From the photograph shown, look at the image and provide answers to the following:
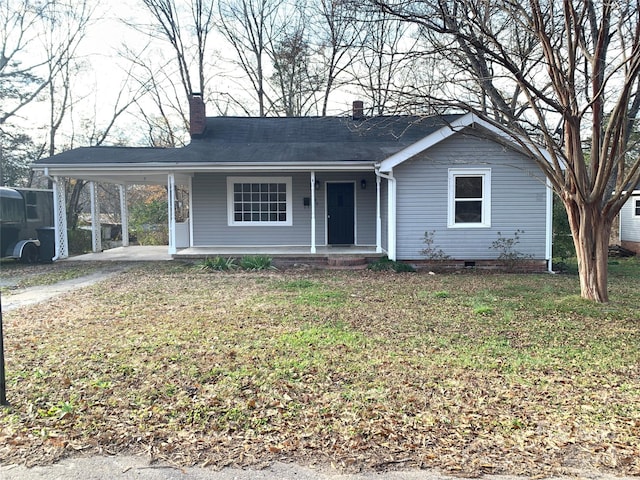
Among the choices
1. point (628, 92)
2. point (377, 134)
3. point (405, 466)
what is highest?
point (377, 134)

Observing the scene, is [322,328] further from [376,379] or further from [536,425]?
[536,425]

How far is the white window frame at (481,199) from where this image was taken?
11797mm

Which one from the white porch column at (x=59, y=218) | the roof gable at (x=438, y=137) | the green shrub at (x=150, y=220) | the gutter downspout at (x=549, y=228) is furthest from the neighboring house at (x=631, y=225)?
the white porch column at (x=59, y=218)

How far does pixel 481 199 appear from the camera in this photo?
11.9 m

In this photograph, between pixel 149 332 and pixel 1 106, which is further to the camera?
pixel 1 106

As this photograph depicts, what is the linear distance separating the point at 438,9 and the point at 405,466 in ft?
21.2

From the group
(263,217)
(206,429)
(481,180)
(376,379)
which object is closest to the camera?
(206,429)

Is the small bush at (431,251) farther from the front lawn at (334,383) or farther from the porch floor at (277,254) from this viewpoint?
the front lawn at (334,383)

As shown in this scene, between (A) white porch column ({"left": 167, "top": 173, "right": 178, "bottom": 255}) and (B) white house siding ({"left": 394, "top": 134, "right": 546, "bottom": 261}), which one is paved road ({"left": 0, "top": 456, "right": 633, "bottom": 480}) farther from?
(A) white porch column ({"left": 167, "top": 173, "right": 178, "bottom": 255})

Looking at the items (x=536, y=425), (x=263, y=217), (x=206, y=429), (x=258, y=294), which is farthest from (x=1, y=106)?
(x=536, y=425)

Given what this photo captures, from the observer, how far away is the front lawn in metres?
3.08

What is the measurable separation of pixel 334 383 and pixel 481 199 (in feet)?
29.6

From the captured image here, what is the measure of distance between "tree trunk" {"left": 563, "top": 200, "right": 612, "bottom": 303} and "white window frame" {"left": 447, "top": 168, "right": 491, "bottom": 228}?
13.8 feet

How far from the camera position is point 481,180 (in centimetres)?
1190
